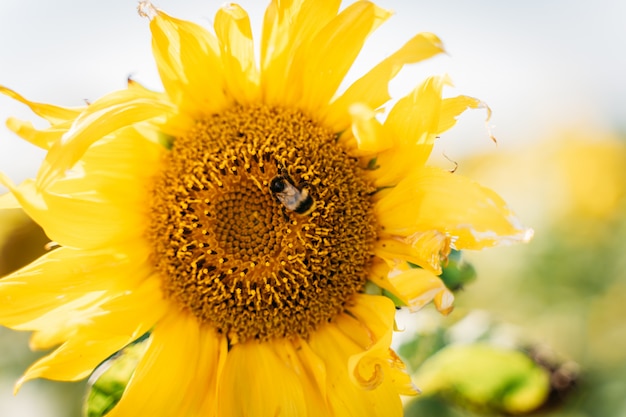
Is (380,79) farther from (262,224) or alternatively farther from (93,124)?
(93,124)

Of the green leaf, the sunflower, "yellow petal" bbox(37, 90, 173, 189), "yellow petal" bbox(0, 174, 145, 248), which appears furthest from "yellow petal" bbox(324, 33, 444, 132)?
the green leaf

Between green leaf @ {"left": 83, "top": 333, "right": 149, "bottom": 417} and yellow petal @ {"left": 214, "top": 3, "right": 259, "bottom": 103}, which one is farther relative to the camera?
green leaf @ {"left": 83, "top": 333, "right": 149, "bottom": 417}

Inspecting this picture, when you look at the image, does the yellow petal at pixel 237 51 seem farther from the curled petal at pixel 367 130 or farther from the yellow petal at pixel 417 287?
the yellow petal at pixel 417 287

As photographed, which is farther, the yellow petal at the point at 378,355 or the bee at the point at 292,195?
the bee at the point at 292,195

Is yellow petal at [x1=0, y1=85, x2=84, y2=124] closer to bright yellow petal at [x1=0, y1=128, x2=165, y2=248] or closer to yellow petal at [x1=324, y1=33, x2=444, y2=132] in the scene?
bright yellow petal at [x1=0, y1=128, x2=165, y2=248]

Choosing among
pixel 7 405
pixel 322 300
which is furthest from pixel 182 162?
pixel 7 405

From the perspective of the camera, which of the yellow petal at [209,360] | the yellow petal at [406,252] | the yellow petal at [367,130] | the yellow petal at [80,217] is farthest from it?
the yellow petal at [209,360]

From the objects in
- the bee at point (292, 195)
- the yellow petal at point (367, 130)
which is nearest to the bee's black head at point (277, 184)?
the bee at point (292, 195)
